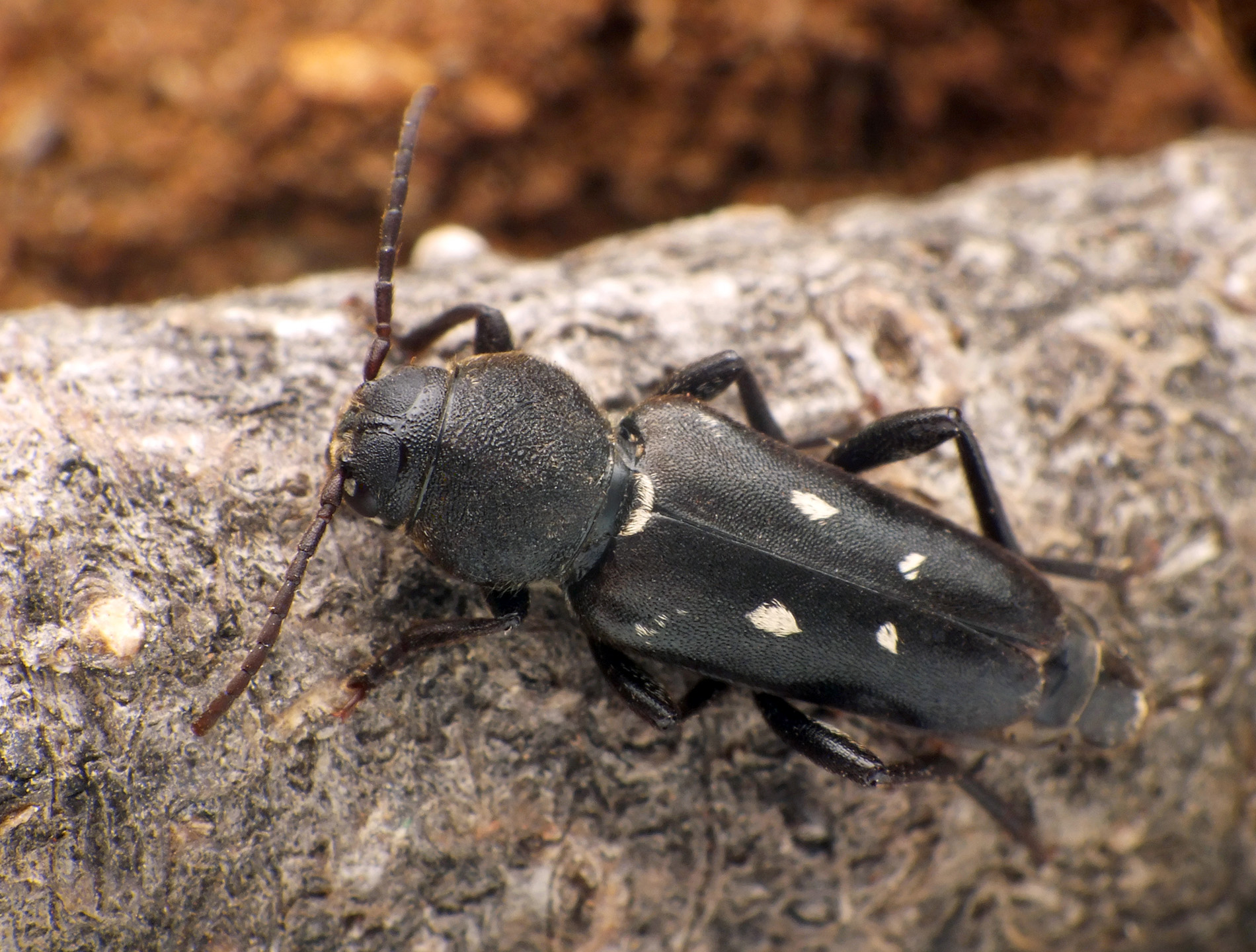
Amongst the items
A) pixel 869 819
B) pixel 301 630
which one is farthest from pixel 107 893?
pixel 869 819

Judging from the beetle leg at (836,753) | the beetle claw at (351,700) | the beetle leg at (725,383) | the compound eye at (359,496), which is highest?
the beetle leg at (725,383)

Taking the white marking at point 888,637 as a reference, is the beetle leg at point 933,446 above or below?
above

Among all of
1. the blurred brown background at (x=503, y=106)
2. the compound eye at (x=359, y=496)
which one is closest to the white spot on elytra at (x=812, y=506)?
the compound eye at (x=359, y=496)

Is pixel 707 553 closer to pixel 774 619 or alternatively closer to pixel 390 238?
pixel 774 619

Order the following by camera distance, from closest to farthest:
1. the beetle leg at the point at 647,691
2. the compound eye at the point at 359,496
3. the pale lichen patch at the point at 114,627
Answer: the pale lichen patch at the point at 114,627 → the compound eye at the point at 359,496 → the beetle leg at the point at 647,691

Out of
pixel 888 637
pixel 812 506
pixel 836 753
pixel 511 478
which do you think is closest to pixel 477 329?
pixel 511 478

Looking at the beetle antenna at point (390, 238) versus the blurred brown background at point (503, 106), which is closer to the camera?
the beetle antenna at point (390, 238)

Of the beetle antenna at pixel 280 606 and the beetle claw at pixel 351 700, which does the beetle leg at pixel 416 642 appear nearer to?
the beetle claw at pixel 351 700
